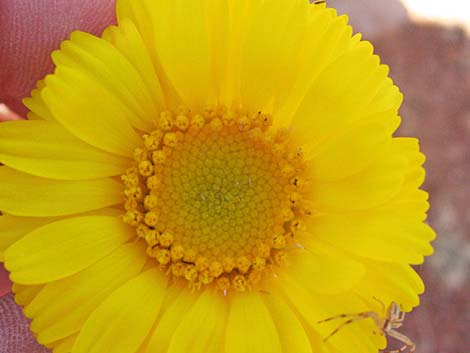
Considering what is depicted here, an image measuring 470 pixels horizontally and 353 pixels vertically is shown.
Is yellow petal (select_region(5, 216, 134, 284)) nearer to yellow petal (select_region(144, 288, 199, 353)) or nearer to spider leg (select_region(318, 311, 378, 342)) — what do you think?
yellow petal (select_region(144, 288, 199, 353))

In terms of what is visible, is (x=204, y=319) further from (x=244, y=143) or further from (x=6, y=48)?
(x=6, y=48)

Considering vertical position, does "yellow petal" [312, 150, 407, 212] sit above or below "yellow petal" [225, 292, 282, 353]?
above

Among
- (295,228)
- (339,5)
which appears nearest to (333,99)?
(295,228)

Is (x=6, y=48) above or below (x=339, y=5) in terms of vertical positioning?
below

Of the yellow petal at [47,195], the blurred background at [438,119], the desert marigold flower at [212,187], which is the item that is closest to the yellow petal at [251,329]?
the desert marigold flower at [212,187]

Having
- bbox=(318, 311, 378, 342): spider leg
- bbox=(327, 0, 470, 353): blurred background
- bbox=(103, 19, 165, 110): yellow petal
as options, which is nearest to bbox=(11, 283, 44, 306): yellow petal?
bbox=(103, 19, 165, 110): yellow petal

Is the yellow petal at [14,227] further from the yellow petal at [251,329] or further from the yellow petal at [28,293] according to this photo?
the yellow petal at [251,329]
